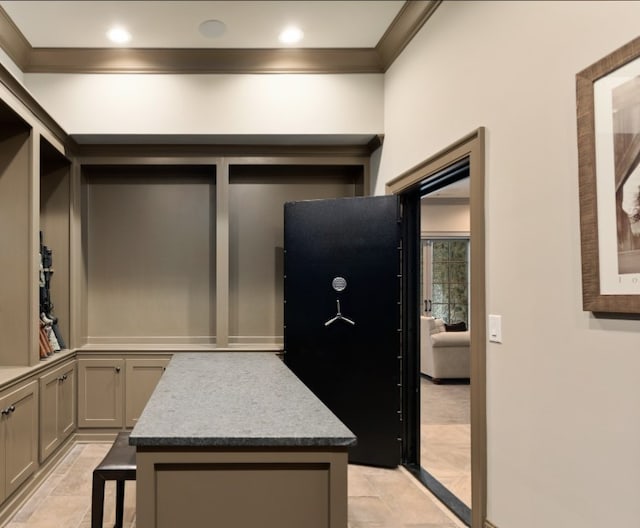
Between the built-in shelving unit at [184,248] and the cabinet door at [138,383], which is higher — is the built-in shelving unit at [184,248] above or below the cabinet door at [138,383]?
above

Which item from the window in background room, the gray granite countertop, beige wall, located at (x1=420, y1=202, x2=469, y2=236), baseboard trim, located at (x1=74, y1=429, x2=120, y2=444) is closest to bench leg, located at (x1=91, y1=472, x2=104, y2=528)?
the gray granite countertop

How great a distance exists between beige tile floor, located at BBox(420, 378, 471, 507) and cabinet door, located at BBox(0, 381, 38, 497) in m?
2.66

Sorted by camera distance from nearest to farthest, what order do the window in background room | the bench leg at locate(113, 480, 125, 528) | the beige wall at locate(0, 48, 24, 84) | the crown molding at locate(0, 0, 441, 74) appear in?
the bench leg at locate(113, 480, 125, 528)
the beige wall at locate(0, 48, 24, 84)
the crown molding at locate(0, 0, 441, 74)
the window in background room

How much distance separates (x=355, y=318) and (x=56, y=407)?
7.53 ft

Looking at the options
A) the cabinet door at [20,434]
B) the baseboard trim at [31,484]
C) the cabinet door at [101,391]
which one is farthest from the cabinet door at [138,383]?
the cabinet door at [20,434]

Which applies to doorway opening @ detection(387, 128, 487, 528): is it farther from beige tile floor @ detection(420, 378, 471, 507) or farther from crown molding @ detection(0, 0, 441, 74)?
crown molding @ detection(0, 0, 441, 74)

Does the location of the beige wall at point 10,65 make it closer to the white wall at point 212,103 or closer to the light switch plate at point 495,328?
the white wall at point 212,103

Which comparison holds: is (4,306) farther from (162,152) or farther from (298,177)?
(298,177)

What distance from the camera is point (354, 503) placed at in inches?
112

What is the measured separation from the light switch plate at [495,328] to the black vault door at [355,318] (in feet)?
3.73

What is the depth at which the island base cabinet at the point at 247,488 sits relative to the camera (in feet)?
4.27

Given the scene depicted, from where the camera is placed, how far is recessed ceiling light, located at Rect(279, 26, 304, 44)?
3335 mm

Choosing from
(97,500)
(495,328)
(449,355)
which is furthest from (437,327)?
(97,500)

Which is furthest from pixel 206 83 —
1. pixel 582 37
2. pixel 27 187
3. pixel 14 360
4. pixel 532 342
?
pixel 532 342
